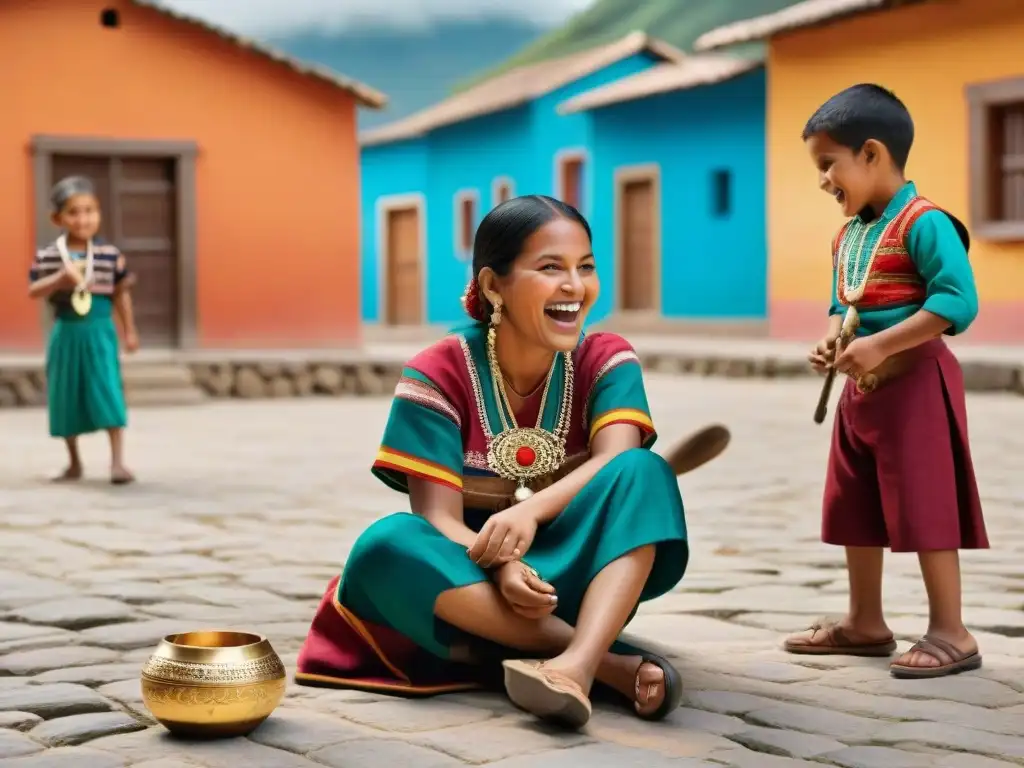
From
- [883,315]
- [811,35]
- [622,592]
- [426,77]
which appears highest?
[426,77]

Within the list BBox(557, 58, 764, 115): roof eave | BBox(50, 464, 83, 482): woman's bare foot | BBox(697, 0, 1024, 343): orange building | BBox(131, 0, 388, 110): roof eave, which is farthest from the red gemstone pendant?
BBox(557, 58, 764, 115): roof eave

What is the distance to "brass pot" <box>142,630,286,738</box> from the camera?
10.1 feet

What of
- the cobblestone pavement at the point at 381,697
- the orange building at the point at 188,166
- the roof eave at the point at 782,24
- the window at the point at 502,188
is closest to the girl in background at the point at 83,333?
the cobblestone pavement at the point at 381,697

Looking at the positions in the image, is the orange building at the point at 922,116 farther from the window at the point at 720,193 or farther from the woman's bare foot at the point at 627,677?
the woman's bare foot at the point at 627,677

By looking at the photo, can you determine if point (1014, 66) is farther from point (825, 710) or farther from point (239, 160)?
point (825, 710)

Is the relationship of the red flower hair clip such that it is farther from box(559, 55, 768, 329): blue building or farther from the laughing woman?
box(559, 55, 768, 329): blue building

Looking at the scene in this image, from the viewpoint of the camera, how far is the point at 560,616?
357cm

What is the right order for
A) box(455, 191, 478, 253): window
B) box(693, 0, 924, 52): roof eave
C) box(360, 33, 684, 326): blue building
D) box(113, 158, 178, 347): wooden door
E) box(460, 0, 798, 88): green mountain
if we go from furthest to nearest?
box(460, 0, 798, 88): green mountain
box(455, 191, 478, 253): window
box(360, 33, 684, 326): blue building
box(693, 0, 924, 52): roof eave
box(113, 158, 178, 347): wooden door

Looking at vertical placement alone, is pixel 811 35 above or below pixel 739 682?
above

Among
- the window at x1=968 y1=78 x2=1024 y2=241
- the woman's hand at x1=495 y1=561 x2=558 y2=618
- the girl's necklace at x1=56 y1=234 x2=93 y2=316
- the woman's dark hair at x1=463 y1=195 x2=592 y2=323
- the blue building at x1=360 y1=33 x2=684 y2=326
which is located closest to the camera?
the woman's hand at x1=495 y1=561 x2=558 y2=618

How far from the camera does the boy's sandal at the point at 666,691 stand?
327 centimetres

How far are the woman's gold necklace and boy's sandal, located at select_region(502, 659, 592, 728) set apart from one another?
57 centimetres

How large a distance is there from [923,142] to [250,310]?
22.4 ft

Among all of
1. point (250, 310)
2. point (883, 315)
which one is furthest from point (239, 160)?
point (883, 315)
